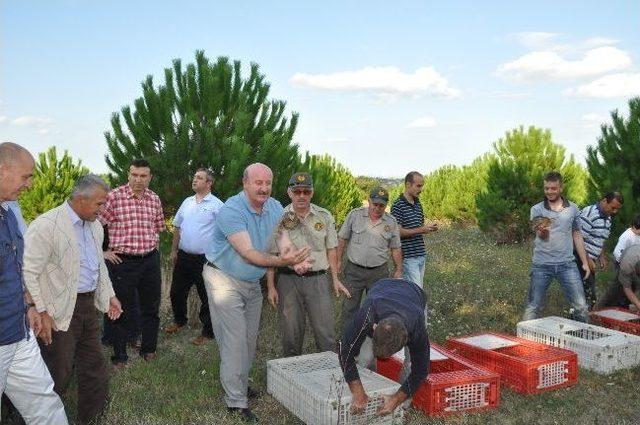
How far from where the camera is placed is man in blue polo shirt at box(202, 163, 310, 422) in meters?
4.16

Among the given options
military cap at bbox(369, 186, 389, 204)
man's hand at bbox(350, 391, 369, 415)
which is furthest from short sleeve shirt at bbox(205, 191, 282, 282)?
military cap at bbox(369, 186, 389, 204)

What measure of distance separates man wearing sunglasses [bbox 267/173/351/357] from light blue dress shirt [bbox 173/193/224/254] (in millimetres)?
1275

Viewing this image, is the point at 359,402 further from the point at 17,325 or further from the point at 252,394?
the point at 17,325

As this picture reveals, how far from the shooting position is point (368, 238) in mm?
5660

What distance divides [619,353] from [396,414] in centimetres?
259

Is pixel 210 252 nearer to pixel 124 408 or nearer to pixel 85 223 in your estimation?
pixel 85 223

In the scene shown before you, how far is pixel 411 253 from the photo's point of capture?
20.5ft

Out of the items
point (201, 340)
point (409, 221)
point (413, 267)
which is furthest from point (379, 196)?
point (201, 340)

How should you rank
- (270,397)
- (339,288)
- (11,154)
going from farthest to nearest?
1. (339,288)
2. (270,397)
3. (11,154)

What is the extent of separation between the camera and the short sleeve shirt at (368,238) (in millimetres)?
5648

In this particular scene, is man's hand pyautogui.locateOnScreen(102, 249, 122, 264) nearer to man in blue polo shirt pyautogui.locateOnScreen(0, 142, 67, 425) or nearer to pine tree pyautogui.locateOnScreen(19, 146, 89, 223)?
man in blue polo shirt pyautogui.locateOnScreen(0, 142, 67, 425)

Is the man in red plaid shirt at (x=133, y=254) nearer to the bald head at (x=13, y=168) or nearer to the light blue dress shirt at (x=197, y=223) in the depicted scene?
the light blue dress shirt at (x=197, y=223)

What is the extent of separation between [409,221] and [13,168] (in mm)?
4149

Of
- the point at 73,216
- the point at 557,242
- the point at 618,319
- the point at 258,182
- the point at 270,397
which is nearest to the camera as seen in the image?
the point at 73,216
